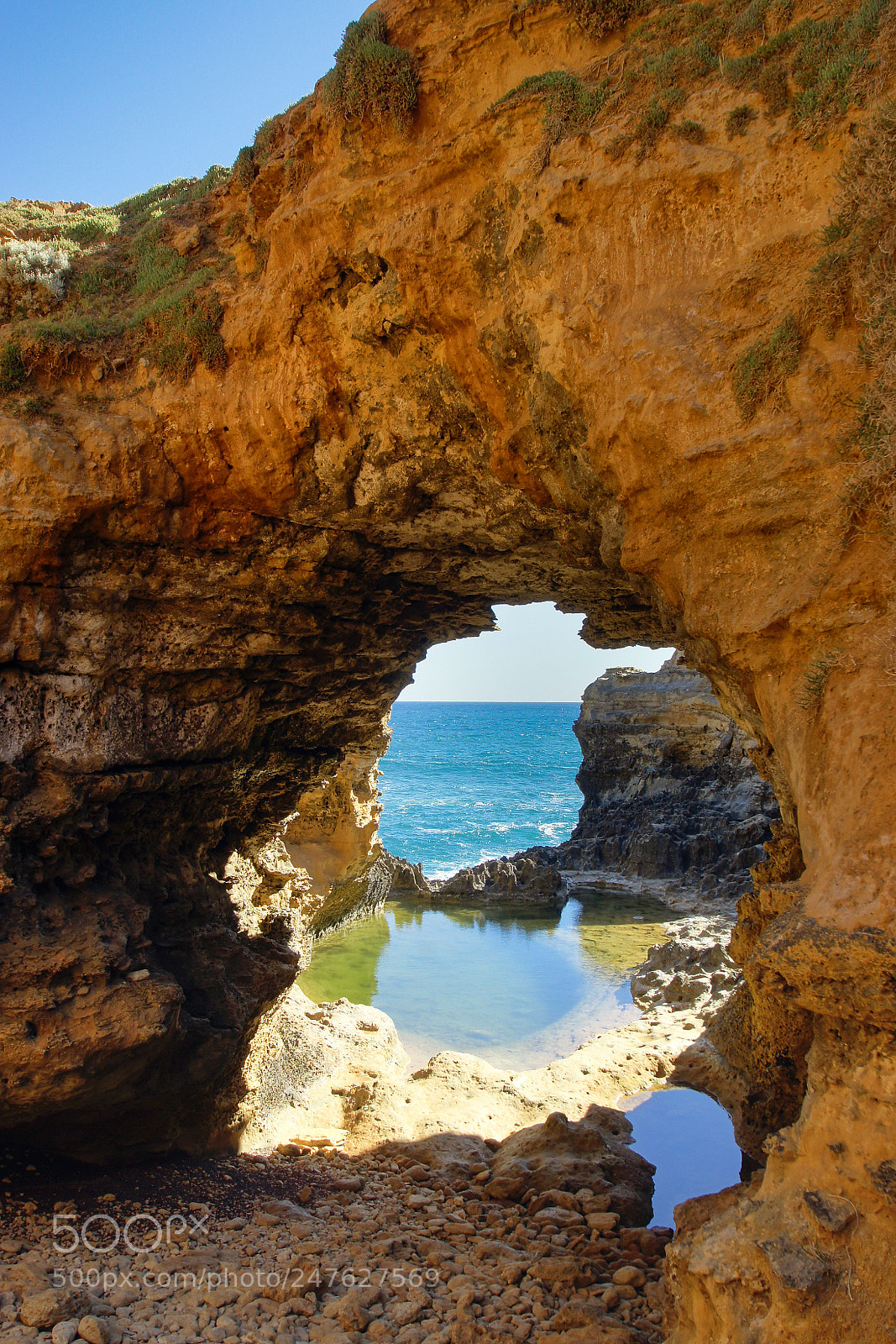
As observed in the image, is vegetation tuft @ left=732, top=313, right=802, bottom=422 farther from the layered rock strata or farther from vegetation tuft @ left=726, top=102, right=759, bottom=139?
the layered rock strata

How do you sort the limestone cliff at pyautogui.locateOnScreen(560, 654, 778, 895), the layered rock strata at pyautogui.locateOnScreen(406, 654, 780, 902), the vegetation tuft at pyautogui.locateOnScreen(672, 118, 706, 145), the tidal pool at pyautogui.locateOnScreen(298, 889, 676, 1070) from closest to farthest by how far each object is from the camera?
1. the vegetation tuft at pyautogui.locateOnScreen(672, 118, 706, 145)
2. the tidal pool at pyautogui.locateOnScreen(298, 889, 676, 1070)
3. the layered rock strata at pyautogui.locateOnScreen(406, 654, 780, 902)
4. the limestone cliff at pyautogui.locateOnScreen(560, 654, 778, 895)

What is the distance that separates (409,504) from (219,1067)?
5938 mm

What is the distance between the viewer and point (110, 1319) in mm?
4184

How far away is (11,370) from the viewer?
6227 millimetres

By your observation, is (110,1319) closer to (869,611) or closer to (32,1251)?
(32,1251)

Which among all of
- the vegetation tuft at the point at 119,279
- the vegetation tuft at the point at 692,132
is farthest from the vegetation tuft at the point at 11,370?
the vegetation tuft at the point at 692,132

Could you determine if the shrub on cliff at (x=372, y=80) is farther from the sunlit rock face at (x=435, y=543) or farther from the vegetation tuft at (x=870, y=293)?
the vegetation tuft at (x=870, y=293)

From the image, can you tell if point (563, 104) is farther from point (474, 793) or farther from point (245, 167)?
point (474, 793)

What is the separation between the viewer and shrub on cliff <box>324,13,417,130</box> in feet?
17.6

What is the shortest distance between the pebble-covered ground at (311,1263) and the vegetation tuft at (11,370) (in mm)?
6683

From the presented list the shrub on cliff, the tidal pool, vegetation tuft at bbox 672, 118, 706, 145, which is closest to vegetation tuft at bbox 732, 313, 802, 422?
vegetation tuft at bbox 672, 118, 706, 145

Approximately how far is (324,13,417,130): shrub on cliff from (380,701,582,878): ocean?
1053 inches

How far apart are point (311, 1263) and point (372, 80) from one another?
882 cm

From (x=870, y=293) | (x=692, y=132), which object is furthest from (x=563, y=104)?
(x=870, y=293)
